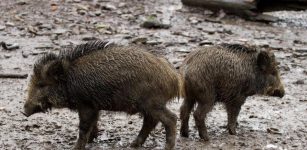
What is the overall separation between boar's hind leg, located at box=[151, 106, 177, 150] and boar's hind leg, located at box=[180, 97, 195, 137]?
1.99ft

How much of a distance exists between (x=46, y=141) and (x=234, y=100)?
221 cm

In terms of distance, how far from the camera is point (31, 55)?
1129 cm

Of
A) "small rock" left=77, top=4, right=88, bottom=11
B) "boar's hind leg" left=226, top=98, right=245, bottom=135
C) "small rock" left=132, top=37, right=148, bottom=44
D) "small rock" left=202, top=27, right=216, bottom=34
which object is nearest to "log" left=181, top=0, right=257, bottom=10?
"small rock" left=202, top=27, right=216, bottom=34

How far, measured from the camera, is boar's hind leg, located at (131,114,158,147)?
7.07 meters

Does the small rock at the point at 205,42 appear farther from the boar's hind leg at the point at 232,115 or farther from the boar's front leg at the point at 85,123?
the boar's front leg at the point at 85,123

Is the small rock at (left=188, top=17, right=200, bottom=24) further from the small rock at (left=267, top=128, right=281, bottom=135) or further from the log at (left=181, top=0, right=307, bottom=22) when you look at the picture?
the small rock at (left=267, top=128, right=281, bottom=135)

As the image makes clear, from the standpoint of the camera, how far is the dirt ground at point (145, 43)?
299 inches

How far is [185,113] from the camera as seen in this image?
758 cm

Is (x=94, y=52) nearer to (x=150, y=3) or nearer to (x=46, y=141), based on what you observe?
(x=46, y=141)

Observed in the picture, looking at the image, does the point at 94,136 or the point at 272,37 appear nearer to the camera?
the point at 94,136

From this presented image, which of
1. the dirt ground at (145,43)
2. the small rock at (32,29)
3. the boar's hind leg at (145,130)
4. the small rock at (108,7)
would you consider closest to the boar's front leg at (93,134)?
the dirt ground at (145,43)

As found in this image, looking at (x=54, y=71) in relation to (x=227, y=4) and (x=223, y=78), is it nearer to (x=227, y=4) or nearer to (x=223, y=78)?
(x=223, y=78)

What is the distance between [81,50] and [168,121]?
121 cm

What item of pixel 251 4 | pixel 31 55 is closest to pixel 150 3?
pixel 251 4
